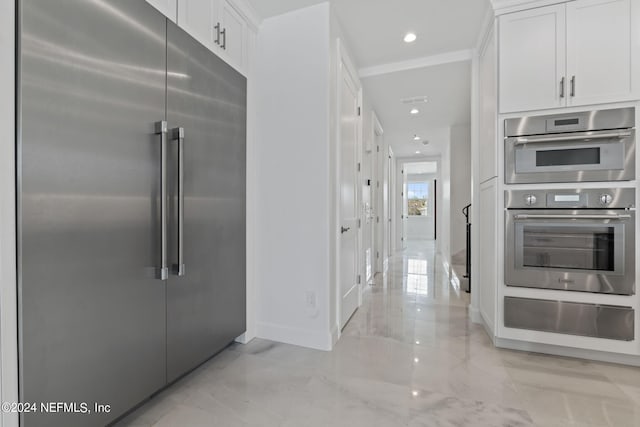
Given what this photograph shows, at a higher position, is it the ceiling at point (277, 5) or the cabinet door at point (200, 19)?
the ceiling at point (277, 5)

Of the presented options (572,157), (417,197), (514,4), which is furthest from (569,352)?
(417,197)

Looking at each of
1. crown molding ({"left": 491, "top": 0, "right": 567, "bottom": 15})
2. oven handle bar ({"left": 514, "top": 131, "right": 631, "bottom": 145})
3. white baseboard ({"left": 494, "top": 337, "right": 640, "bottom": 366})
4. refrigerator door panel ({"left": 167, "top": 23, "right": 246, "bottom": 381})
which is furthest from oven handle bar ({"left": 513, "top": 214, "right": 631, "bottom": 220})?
refrigerator door panel ({"left": 167, "top": 23, "right": 246, "bottom": 381})

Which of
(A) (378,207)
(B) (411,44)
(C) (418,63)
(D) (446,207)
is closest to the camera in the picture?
(B) (411,44)

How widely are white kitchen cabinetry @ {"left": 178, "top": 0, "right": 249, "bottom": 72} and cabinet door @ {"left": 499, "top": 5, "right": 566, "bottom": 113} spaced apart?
1.97 meters

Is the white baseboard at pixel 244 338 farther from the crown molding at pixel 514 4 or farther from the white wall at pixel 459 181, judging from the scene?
the white wall at pixel 459 181

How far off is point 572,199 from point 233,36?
2702 mm

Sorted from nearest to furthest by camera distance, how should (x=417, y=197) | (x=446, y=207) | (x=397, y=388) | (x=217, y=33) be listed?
(x=397, y=388) → (x=217, y=33) → (x=446, y=207) → (x=417, y=197)

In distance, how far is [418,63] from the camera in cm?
327

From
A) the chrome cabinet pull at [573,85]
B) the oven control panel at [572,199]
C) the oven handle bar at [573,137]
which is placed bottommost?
the oven control panel at [572,199]

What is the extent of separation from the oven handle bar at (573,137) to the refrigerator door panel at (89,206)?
2.44 meters

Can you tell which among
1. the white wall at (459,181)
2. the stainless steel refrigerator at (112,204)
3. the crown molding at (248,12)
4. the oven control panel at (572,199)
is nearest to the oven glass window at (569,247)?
the oven control panel at (572,199)

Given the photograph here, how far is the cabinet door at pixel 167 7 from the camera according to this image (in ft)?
5.08

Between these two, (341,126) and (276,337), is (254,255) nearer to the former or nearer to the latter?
(276,337)

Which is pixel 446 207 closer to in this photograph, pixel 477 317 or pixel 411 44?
pixel 477 317
